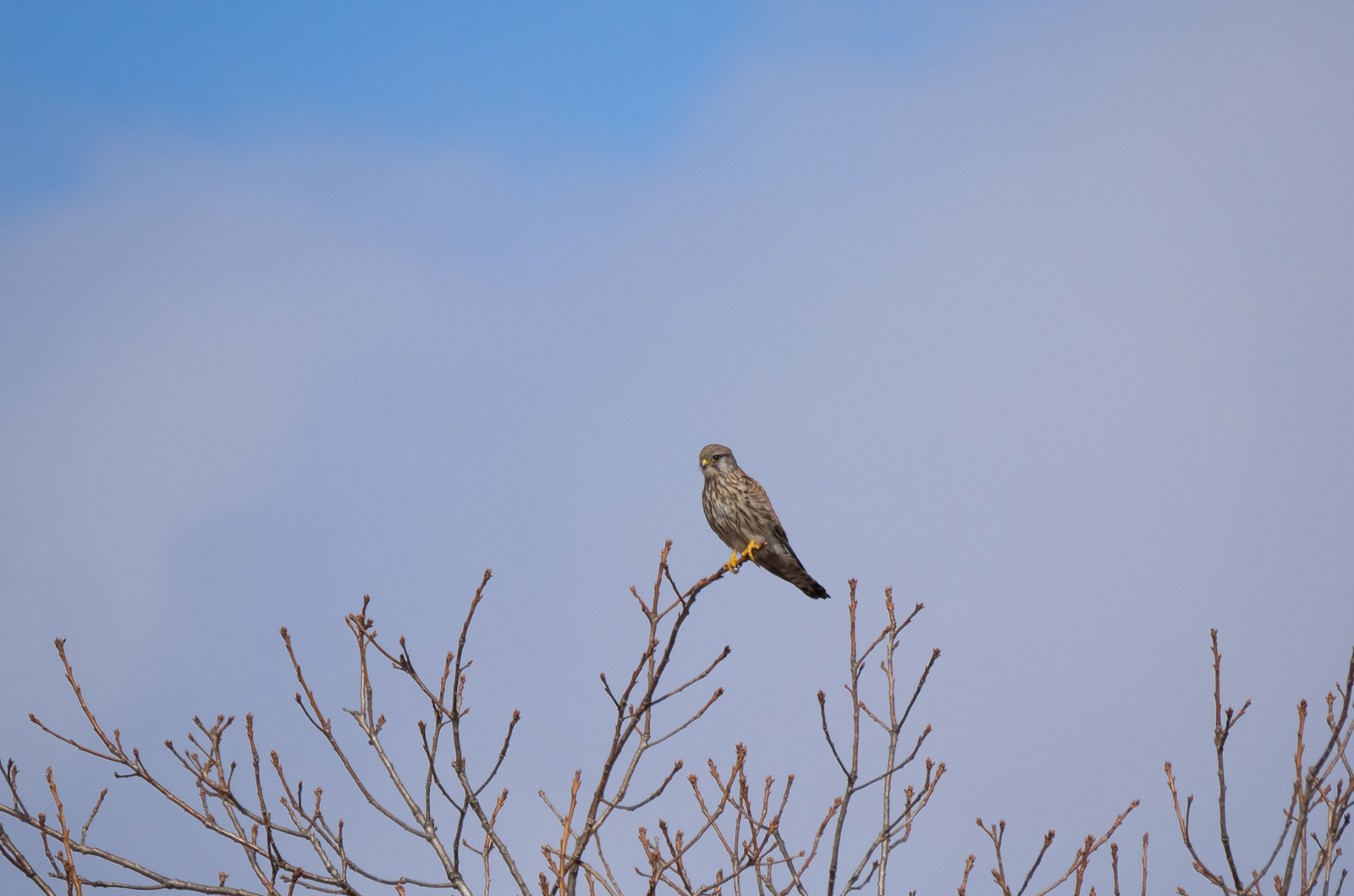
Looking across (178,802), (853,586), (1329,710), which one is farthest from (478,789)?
(1329,710)

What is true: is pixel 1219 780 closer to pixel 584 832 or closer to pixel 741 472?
pixel 584 832

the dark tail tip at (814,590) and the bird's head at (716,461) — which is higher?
the bird's head at (716,461)

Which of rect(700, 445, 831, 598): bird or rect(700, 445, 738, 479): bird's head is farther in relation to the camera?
rect(700, 445, 738, 479): bird's head

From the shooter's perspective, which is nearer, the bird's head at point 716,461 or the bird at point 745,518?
the bird at point 745,518

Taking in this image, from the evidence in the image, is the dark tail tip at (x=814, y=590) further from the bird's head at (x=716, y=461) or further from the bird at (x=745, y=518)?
the bird's head at (x=716, y=461)

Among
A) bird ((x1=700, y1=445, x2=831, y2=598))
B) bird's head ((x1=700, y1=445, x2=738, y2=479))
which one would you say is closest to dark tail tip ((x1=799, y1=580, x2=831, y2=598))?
bird ((x1=700, y1=445, x2=831, y2=598))

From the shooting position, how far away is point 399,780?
13.3 feet

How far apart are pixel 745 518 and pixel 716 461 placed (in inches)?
24.5

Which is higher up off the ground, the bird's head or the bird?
the bird's head

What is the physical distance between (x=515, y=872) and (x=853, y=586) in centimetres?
195

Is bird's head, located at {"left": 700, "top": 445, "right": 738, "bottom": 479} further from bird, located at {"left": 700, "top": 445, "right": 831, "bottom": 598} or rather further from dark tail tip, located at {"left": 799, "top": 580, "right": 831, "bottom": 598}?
dark tail tip, located at {"left": 799, "top": 580, "right": 831, "bottom": 598}

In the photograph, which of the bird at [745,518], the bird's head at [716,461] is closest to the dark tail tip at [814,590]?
the bird at [745,518]

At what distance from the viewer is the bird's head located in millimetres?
8641

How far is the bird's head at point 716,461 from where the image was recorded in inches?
340
